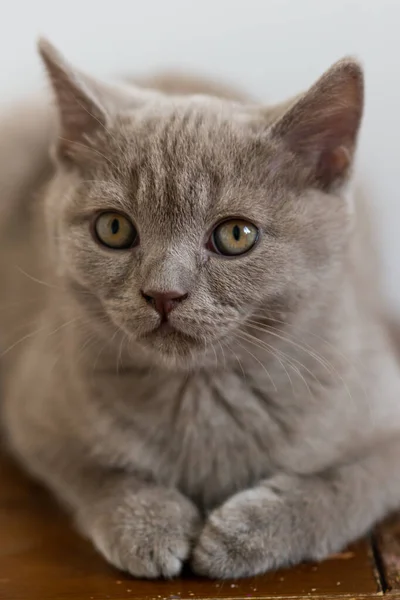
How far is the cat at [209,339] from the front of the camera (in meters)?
0.94

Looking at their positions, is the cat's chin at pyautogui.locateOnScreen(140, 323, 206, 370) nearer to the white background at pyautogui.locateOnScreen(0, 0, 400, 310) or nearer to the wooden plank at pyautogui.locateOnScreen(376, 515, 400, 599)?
the wooden plank at pyautogui.locateOnScreen(376, 515, 400, 599)

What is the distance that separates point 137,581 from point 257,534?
168 millimetres

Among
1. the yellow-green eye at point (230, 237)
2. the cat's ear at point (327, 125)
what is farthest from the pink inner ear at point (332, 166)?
the yellow-green eye at point (230, 237)

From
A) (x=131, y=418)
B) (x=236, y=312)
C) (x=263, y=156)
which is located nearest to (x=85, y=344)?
(x=131, y=418)

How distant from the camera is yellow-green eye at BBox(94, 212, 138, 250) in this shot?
987 mm

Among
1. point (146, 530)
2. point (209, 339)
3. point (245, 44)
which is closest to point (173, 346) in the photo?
point (209, 339)

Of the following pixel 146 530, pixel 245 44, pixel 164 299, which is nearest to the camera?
pixel 164 299

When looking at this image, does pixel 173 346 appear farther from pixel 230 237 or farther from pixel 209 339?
pixel 230 237

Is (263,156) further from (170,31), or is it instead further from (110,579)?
(170,31)

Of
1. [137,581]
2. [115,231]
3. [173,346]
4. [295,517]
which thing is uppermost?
[115,231]

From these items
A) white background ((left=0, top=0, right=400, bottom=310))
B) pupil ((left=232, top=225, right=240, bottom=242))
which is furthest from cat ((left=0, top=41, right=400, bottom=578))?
white background ((left=0, top=0, right=400, bottom=310))

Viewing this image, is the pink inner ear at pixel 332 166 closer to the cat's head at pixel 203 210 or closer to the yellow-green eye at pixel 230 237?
the cat's head at pixel 203 210

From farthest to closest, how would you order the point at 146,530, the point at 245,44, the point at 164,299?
1. the point at 245,44
2. the point at 146,530
3. the point at 164,299

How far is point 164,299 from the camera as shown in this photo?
901 millimetres
